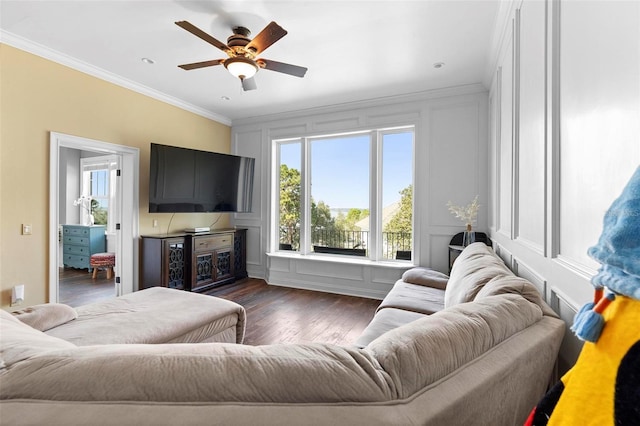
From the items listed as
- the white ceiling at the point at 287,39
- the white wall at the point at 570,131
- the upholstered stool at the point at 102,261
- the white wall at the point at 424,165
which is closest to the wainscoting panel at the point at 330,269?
the white wall at the point at 424,165

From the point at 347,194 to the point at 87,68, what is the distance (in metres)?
3.59

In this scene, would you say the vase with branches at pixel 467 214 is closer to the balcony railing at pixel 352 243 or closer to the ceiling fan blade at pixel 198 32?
the balcony railing at pixel 352 243

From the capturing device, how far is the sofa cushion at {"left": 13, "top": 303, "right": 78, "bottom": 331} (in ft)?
5.34

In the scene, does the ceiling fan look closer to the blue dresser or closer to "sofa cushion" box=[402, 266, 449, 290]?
"sofa cushion" box=[402, 266, 449, 290]

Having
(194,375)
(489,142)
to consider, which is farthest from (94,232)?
(489,142)

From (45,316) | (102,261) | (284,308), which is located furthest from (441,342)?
(102,261)

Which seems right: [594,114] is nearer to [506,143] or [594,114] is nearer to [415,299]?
[506,143]

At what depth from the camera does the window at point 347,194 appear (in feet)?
14.0

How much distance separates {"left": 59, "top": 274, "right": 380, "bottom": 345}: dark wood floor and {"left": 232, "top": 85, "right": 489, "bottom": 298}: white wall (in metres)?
0.29

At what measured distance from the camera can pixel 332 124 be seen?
4555 millimetres

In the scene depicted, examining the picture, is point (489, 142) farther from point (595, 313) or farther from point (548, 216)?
point (595, 313)

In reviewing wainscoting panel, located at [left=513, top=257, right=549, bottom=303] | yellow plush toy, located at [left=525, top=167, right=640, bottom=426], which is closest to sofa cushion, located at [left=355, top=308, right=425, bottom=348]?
wainscoting panel, located at [left=513, top=257, right=549, bottom=303]

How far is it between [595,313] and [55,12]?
3.74m

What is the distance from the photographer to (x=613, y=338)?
379 mm
